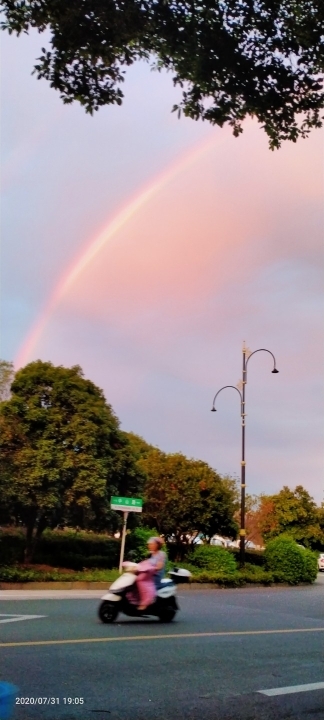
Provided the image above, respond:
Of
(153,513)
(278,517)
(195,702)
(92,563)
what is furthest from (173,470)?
(195,702)

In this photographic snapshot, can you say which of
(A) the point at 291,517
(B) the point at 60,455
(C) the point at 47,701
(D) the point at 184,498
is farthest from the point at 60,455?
(A) the point at 291,517

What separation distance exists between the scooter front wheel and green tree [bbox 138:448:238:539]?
20.6 metres

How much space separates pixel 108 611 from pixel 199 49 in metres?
8.42

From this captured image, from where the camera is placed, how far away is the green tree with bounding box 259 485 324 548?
176 feet

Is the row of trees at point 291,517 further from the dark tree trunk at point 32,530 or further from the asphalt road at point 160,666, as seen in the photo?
the asphalt road at point 160,666

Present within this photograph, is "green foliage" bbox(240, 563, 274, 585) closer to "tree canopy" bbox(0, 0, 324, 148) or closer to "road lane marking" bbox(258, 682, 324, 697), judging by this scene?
"road lane marking" bbox(258, 682, 324, 697)

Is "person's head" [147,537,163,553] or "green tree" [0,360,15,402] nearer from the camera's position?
"person's head" [147,537,163,553]

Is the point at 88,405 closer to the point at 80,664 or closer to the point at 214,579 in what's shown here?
the point at 214,579

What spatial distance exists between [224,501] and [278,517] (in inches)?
872

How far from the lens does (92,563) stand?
27.2 metres

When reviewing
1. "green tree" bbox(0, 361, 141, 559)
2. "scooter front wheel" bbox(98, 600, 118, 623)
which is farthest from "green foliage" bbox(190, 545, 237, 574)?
"scooter front wheel" bbox(98, 600, 118, 623)

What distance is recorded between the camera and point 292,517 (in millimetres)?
53625

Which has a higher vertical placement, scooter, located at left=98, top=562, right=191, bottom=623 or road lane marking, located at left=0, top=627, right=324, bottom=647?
scooter, located at left=98, top=562, right=191, bottom=623

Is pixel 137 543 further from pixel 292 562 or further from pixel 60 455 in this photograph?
pixel 60 455
